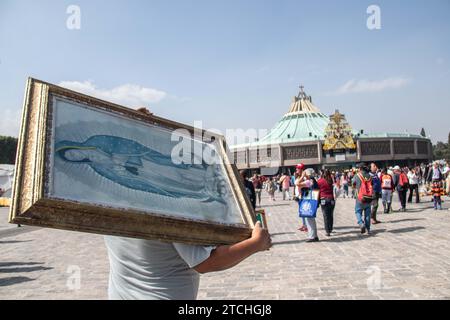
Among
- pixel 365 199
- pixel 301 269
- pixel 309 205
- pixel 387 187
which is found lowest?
pixel 301 269

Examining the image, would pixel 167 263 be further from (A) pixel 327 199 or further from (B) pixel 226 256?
(A) pixel 327 199

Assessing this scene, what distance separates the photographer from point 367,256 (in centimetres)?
643

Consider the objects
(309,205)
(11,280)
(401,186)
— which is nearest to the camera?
(11,280)

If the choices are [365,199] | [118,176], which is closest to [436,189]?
[365,199]

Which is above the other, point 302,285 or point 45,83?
point 45,83

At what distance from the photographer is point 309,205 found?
8391 mm

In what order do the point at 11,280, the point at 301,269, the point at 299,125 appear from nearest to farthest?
the point at 301,269, the point at 11,280, the point at 299,125

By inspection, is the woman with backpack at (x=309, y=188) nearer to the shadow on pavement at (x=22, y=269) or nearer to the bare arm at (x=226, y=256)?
the shadow on pavement at (x=22, y=269)

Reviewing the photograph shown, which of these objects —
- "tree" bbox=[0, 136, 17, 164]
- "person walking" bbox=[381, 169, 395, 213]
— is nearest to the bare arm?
"person walking" bbox=[381, 169, 395, 213]

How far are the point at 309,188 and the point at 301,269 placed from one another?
3164mm

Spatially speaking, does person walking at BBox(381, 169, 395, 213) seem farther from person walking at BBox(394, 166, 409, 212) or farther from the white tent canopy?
the white tent canopy
